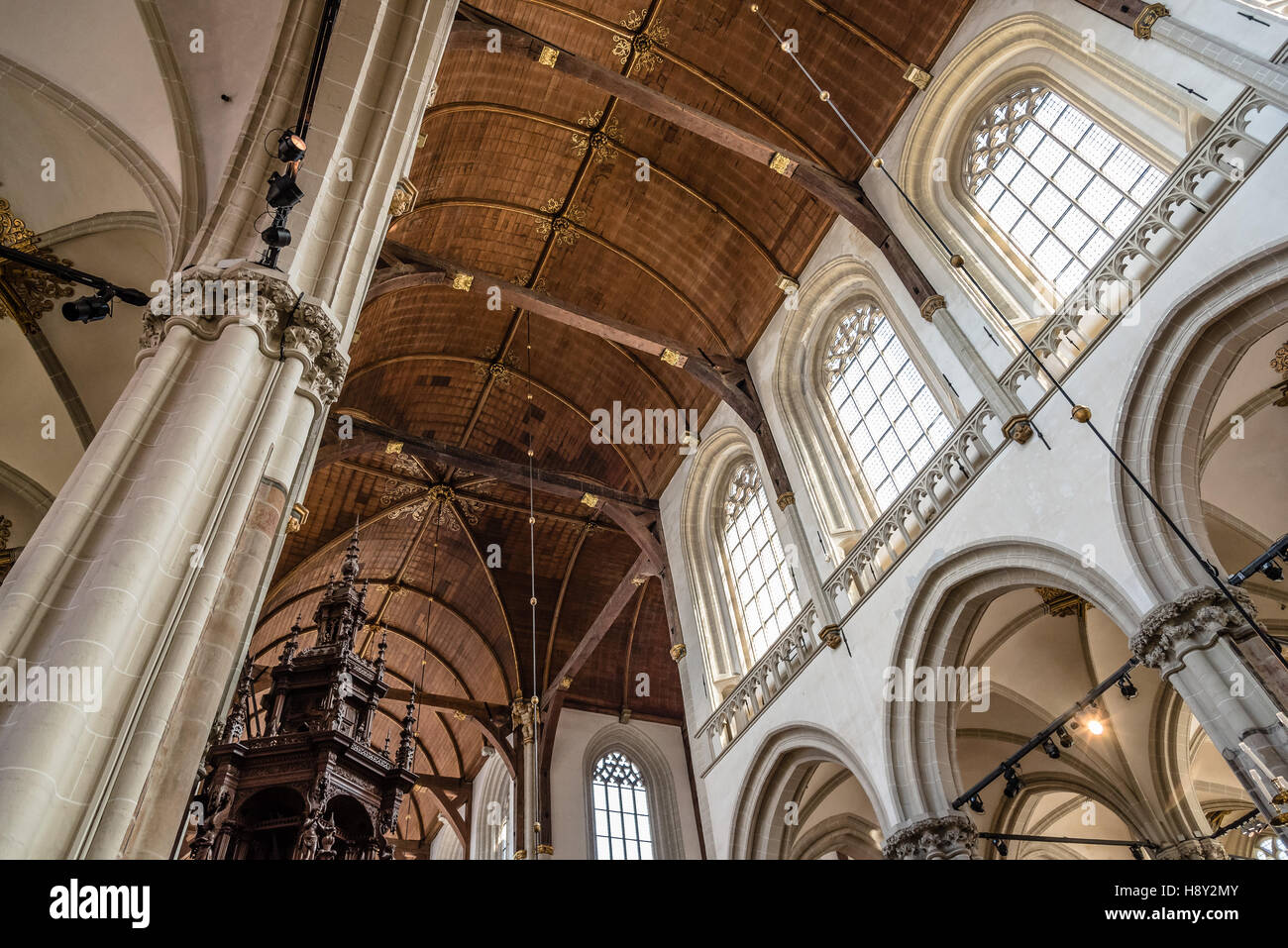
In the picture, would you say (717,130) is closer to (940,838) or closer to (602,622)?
(940,838)

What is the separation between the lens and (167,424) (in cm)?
459

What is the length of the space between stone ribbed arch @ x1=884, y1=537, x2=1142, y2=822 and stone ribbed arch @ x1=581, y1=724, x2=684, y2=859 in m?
8.99

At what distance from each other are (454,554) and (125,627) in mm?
15237

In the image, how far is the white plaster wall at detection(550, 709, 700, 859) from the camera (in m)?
16.8

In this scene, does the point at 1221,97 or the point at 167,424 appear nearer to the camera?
the point at 167,424

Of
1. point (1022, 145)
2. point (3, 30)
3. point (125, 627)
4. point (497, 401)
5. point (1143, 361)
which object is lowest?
point (125, 627)

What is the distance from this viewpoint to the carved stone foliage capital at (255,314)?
5.05 m

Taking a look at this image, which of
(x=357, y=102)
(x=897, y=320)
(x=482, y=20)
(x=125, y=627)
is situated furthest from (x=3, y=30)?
(x=897, y=320)

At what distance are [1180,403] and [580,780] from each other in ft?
44.7

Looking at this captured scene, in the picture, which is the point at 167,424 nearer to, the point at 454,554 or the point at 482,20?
the point at 482,20

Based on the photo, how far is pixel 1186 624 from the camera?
6.51 m

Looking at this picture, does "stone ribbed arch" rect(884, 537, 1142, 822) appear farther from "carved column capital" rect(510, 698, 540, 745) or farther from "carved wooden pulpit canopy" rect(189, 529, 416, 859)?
"carved column capital" rect(510, 698, 540, 745)

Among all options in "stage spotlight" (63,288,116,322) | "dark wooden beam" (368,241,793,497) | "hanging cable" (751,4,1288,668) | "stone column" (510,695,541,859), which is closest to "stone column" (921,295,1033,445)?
"hanging cable" (751,4,1288,668)
